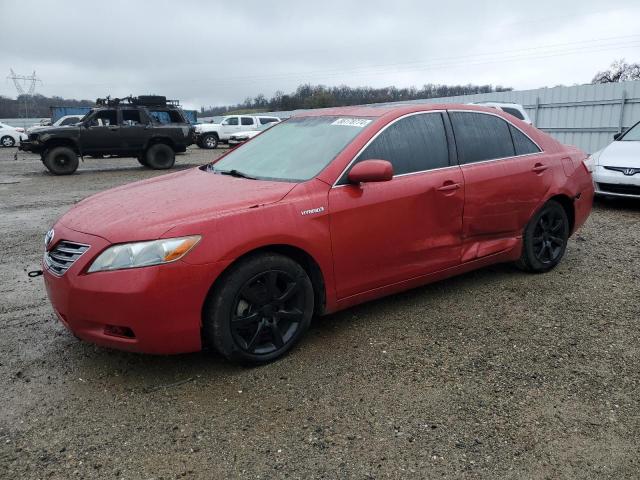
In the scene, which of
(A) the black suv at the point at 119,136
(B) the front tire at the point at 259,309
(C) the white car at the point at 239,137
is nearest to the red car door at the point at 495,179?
(B) the front tire at the point at 259,309

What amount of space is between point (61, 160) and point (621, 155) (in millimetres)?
13961

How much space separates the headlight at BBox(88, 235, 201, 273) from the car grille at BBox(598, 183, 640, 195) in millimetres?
7342

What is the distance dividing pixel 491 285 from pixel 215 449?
296cm

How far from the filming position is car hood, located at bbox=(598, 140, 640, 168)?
7.89 m

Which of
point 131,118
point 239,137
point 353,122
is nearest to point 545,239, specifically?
point 353,122

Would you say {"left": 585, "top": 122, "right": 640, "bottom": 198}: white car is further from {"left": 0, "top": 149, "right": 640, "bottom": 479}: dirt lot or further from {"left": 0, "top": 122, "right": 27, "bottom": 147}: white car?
{"left": 0, "top": 122, "right": 27, "bottom": 147}: white car

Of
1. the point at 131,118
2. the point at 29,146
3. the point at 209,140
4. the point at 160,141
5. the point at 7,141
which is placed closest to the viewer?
the point at 29,146

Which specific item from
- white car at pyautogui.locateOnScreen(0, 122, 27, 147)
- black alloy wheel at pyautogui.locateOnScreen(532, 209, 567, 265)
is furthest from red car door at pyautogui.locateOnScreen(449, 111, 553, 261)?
white car at pyautogui.locateOnScreen(0, 122, 27, 147)

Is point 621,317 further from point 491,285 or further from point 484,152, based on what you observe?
point 484,152

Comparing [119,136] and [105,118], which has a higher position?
[105,118]

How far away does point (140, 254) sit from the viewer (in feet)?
9.07

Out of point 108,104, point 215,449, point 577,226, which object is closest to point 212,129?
point 108,104

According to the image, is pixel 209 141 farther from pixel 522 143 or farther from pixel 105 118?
pixel 522 143

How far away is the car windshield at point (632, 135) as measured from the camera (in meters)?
8.74
